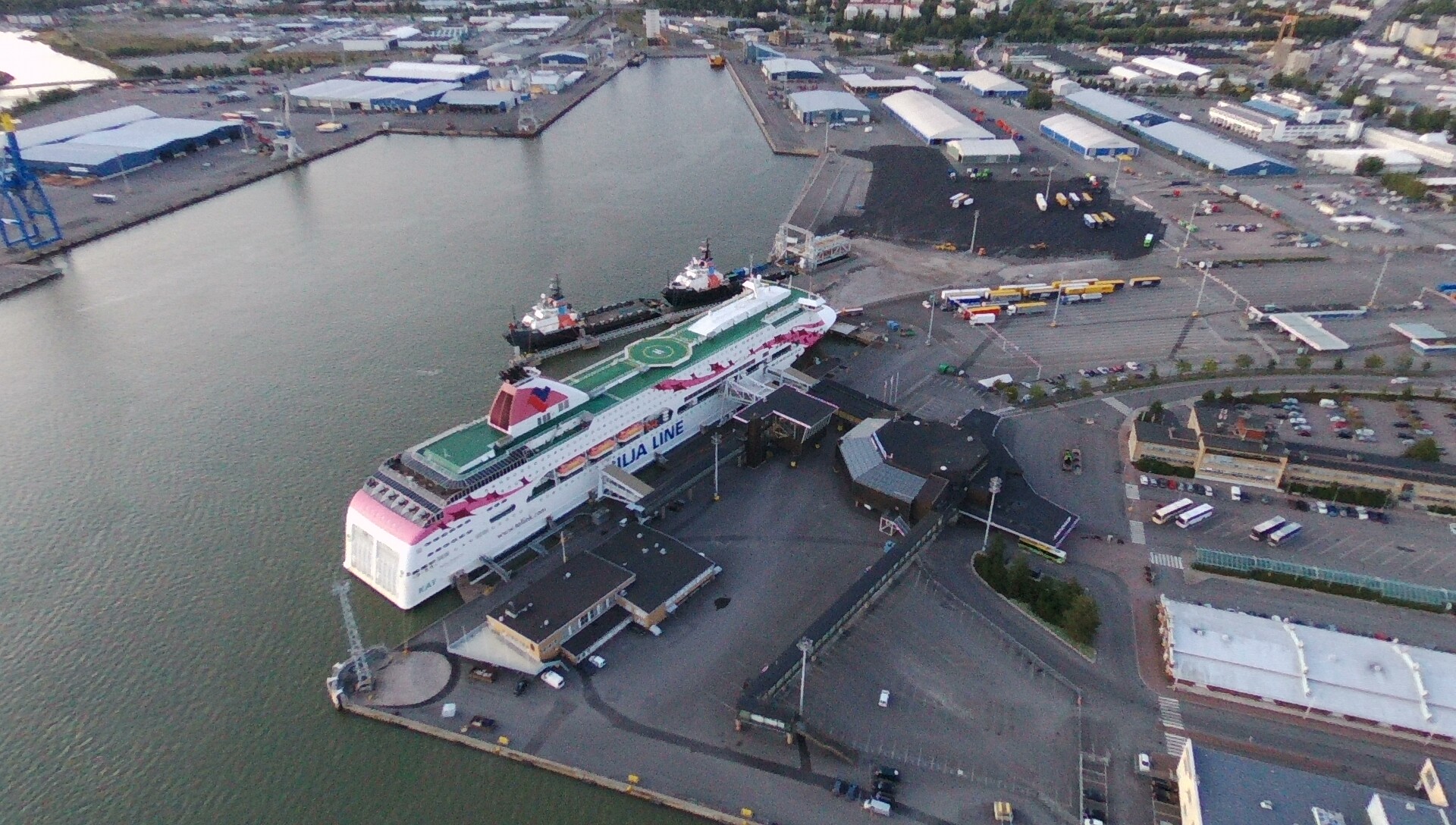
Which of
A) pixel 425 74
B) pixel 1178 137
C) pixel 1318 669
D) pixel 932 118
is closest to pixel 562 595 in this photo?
pixel 1318 669

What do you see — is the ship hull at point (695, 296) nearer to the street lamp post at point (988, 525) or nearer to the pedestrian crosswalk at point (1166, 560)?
the street lamp post at point (988, 525)

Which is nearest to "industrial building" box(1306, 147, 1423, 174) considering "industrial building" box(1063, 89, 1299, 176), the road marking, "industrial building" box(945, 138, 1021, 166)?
"industrial building" box(1063, 89, 1299, 176)

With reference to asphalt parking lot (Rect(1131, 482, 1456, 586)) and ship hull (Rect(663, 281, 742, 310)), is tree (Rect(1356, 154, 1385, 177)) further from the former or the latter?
ship hull (Rect(663, 281, 742, 310))

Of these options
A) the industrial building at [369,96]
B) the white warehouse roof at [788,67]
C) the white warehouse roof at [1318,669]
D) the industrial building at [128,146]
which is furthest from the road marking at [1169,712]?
the white warehouse roof at [788,67]

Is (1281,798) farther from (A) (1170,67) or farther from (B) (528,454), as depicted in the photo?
(A) (1170,67)

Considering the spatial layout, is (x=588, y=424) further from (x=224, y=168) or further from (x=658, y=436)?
(x=224, y=168)

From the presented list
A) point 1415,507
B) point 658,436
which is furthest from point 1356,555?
point 658,436

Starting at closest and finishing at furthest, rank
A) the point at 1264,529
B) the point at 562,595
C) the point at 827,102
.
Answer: the point at 562,595 < the point at 1264,529 < the point at 827,102
